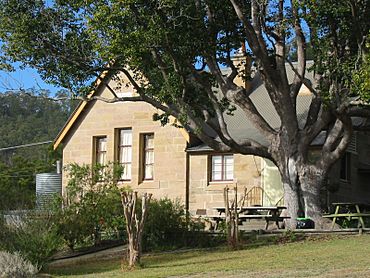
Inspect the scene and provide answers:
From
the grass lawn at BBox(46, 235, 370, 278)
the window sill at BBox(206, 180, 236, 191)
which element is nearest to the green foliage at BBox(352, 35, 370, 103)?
the grass lawn at BBox(46, 235, 370, 278)

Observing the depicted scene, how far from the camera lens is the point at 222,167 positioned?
1305 inches

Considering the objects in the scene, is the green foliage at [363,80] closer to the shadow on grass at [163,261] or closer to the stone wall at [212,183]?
the shadow on grass at [163,261]

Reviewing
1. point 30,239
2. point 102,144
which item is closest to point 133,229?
point 30,239

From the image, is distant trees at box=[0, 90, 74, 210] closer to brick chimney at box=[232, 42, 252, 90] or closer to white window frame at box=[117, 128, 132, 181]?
white window frame at box=[117, 128, 132, 181]

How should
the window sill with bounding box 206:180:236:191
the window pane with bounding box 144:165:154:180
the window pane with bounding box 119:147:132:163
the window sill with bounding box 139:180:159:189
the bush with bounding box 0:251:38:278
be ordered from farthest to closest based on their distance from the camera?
the window pane with bounding box 119:147:132:163 < the window pane with bounding box 144:165:154:180 < the window sill with bounding box 139:180:159:189 < the window sill with bounding box 206:180:236:191 < the bush with bounding box 0:251:38:278

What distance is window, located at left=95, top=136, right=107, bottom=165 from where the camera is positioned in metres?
36.3

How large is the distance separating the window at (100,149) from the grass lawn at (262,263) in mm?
14130

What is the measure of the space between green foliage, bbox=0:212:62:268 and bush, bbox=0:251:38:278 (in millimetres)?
1105

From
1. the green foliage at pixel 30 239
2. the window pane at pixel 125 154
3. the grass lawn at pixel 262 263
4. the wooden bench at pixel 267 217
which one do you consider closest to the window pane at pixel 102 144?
the window pane at pixel 125 154

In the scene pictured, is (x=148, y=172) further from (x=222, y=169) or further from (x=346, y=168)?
(x=346, y=168)

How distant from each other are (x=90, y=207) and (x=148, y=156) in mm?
9911

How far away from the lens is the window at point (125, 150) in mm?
35312

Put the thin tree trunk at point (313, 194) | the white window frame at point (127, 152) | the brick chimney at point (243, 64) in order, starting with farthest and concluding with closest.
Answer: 1. the white window frame at point (127, 152)
2. the brick chimney at point (243, 64)
3. the thin tree trunk at point (313, 194)

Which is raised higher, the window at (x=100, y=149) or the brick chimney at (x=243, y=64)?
the brick chimney at (x=243, y=64)
